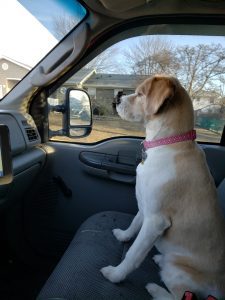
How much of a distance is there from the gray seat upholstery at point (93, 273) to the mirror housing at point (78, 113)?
1.03 meters

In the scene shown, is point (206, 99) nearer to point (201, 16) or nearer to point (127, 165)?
point (201, 16)

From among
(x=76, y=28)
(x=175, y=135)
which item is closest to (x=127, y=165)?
(x=175, y=135)

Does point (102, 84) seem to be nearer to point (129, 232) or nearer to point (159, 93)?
point (159, 93)

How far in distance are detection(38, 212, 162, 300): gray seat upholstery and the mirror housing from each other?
1.03 metres

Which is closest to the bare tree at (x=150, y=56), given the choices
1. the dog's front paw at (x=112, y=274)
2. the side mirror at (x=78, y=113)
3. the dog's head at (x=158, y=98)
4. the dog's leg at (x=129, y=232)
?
the side mirror at (x=78, y=113)

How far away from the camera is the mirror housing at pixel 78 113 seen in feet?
9.62

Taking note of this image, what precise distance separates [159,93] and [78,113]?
1311 millimetres

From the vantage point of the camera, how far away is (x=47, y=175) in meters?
3.06

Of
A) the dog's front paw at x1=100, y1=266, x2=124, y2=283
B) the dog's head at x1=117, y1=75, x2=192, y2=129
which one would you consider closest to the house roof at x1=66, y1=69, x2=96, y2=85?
the dog's head at x1=117, y1=75, x2=192, y2=129

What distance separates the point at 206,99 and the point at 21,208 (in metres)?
1.91

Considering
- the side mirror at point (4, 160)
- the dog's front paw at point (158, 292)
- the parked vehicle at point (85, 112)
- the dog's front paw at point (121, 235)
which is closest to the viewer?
the side mirror at point (4, 160)

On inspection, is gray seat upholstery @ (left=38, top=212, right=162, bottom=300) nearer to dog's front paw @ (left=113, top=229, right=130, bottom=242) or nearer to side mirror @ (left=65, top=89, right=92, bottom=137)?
dog's front paw @ (left=113, top=229, right=130, bottom=242)

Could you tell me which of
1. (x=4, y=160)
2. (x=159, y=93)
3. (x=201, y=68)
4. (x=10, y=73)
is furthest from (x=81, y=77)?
(x=4, y=160)

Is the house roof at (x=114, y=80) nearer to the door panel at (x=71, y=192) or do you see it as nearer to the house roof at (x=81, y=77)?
the house roof at (x=81, y=77)
